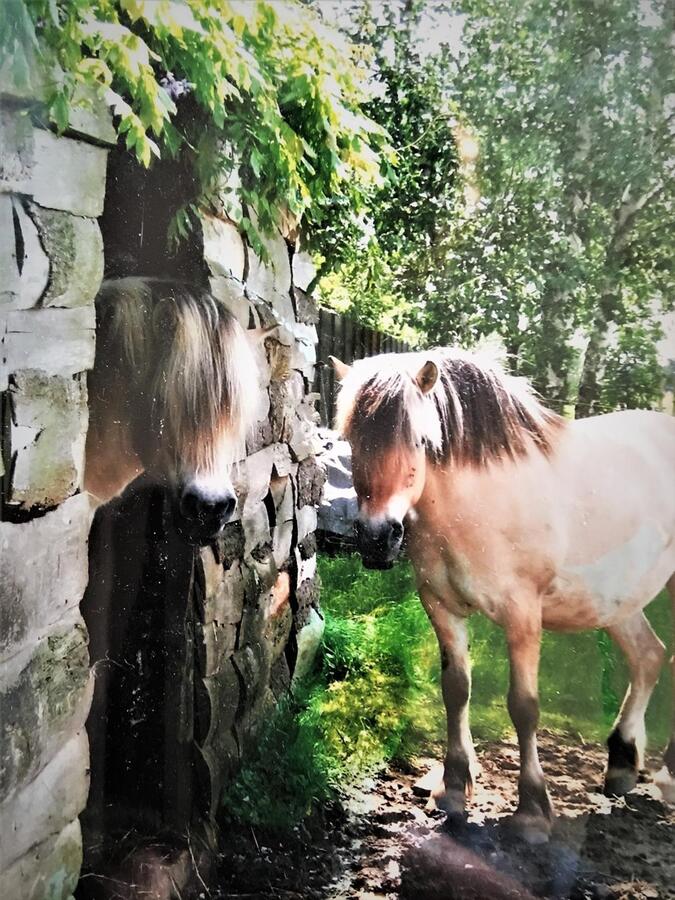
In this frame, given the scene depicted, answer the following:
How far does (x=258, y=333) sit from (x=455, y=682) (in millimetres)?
744

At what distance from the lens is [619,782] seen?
1.57 m

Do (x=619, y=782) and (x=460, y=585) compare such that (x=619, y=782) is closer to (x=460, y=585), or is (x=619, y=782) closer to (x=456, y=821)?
(x=456, y=821)

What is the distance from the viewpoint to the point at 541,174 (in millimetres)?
1487

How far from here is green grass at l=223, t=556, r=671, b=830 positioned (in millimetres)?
1547

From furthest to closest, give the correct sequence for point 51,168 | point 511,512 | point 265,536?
point 265,536 → point 511,512 → point 51,168

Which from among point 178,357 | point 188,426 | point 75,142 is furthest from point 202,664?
point 75,142

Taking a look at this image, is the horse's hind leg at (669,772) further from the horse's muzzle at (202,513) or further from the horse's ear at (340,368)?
the horse's muzzle at (202,513)

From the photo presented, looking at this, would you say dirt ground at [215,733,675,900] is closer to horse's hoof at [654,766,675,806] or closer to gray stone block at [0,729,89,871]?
horse's hoof at [654,766,675,806]

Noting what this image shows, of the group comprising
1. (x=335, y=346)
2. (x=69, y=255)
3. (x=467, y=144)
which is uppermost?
(x=467, y=144)

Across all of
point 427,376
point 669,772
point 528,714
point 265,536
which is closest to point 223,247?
point 427,376

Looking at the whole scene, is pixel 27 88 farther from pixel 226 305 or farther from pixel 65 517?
pixel 65 517

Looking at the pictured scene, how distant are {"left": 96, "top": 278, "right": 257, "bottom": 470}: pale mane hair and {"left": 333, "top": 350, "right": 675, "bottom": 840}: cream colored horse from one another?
22 cm

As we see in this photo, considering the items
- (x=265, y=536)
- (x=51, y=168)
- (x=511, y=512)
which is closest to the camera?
(x=51, y=168)

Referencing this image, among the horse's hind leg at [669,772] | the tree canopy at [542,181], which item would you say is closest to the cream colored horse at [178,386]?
the tree canopy at [542,181]
